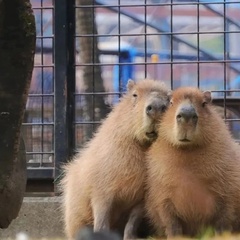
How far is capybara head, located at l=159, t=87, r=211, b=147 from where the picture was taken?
5059 millimetres

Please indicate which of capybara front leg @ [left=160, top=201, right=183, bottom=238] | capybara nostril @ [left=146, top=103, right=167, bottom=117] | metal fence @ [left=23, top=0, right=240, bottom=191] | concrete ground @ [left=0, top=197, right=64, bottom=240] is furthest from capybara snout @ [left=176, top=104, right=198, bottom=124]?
concrete ground @ [left=0, top=197, right=64, bottom=240]

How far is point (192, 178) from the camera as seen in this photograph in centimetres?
513

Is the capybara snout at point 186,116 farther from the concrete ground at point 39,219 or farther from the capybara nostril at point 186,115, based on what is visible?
the concrete ground at point 39,219

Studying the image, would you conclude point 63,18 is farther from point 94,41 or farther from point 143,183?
point 143,183

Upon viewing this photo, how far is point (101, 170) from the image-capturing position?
536cm

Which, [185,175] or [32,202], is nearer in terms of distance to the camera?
[185,175]

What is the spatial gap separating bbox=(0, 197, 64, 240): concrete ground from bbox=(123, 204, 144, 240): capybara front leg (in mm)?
2431

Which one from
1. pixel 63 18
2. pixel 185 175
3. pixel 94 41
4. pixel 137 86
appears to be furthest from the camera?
pixel 94 41

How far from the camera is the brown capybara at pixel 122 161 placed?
529 centimetres

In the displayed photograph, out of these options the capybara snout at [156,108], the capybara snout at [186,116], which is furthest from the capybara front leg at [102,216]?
the capybara snout at [186,116]

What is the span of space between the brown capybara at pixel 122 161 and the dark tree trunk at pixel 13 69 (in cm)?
53

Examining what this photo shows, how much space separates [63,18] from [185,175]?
2939mm

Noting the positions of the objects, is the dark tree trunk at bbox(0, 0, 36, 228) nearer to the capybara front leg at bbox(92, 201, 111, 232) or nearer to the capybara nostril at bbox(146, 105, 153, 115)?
the capybara front leg at bbox(92, 201, 111, 232)

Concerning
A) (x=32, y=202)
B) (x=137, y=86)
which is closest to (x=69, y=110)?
(x=32, y=202)
